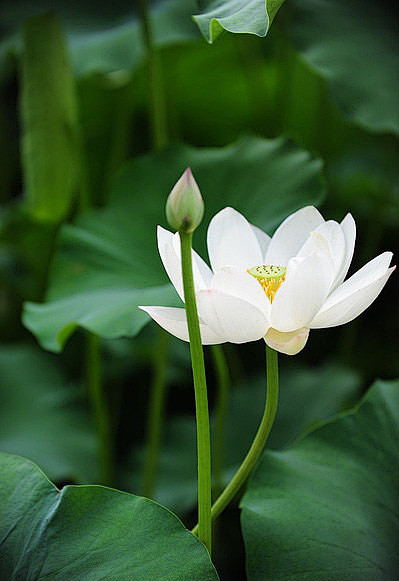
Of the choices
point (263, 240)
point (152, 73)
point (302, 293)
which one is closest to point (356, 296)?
point (302, 293)

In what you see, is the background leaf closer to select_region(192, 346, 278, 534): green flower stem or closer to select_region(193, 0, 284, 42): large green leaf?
select_region(193, 0, 284, 42): large green leaf

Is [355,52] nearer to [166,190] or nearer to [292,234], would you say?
[166,190]

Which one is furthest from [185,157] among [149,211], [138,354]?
[138,354]

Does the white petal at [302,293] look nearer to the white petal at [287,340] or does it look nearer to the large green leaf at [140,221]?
the white petal at [287,340]

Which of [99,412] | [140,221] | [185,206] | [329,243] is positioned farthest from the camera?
[99,412]

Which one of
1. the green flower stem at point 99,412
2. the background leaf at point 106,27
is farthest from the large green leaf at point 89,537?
the background leaf at point 106,27
